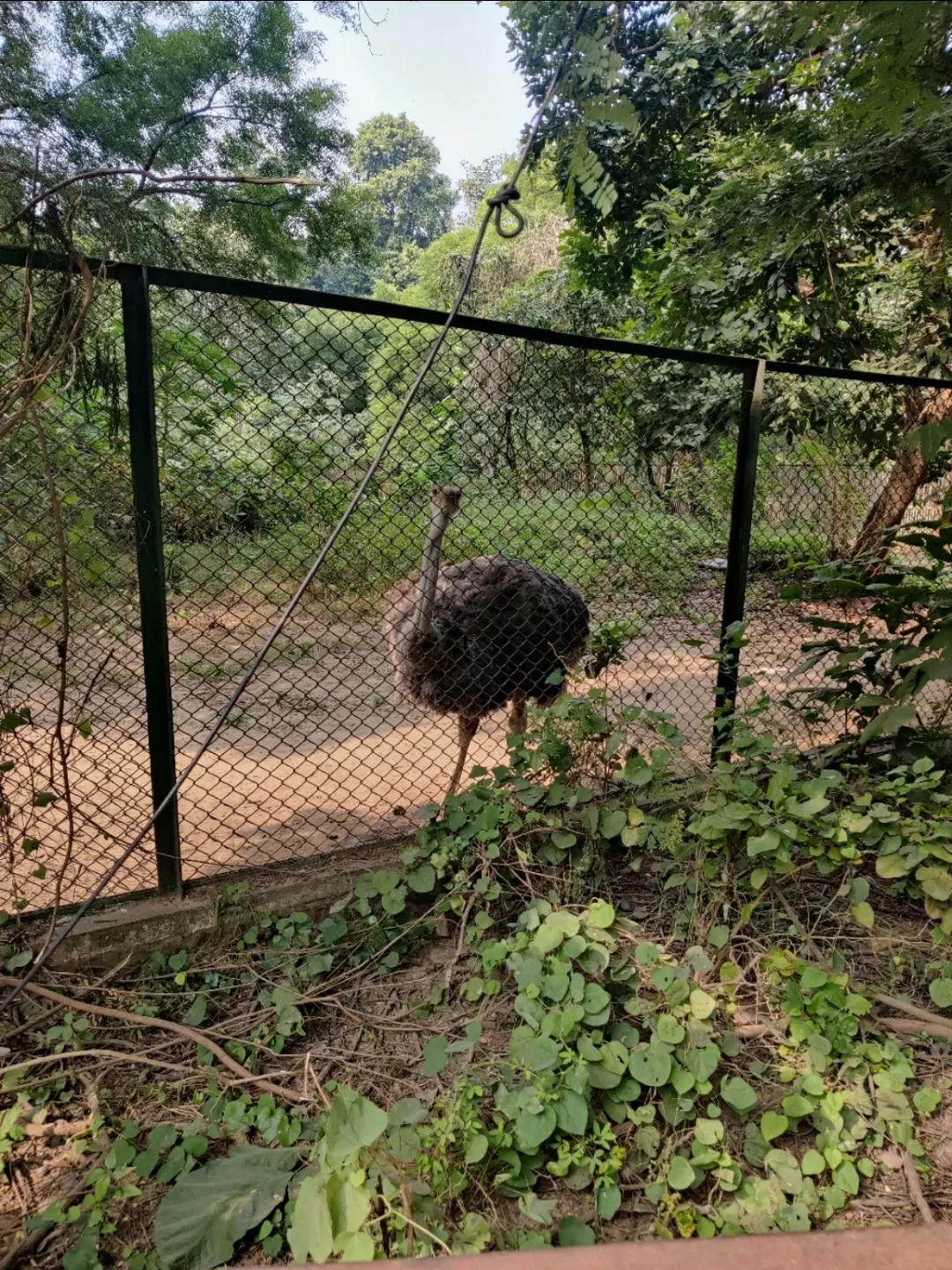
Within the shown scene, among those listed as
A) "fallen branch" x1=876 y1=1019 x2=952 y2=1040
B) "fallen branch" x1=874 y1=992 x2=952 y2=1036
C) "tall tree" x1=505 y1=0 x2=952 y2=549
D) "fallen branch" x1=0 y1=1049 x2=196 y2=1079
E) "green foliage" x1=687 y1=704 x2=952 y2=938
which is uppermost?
"tall tree" x1=505 y1=0 x2=952 y2=549

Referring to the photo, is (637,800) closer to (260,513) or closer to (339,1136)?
(339,1136)

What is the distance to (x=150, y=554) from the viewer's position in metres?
2.15

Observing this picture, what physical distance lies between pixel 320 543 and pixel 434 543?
2501 millimetres

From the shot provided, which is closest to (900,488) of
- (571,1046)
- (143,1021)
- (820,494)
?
(820,494)

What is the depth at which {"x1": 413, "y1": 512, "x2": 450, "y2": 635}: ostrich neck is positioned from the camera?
2.94 meters

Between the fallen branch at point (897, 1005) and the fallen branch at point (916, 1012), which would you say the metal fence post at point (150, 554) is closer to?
the fallen branch at point (897, 1005)

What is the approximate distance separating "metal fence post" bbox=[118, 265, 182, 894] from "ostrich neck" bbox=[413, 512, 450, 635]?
1083 mm

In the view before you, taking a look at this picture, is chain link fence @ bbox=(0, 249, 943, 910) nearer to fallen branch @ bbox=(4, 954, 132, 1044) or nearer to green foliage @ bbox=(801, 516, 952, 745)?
fallen branch @ bbox=(4, 954, 132, 1044)

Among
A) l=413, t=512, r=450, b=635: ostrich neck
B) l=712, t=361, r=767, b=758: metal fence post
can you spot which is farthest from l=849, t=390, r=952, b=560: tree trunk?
l=413, t=512, r=450, b=635: ostrich neck

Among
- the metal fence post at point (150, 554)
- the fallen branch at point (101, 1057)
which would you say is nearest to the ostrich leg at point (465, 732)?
the metal fence post at point (150, 554)

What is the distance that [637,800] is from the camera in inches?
98.4

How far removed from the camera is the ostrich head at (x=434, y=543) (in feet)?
9.51

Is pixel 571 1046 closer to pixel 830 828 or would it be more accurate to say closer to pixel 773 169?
pixel 830 828

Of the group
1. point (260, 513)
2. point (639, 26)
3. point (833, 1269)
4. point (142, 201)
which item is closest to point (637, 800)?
point (833, 1269)
